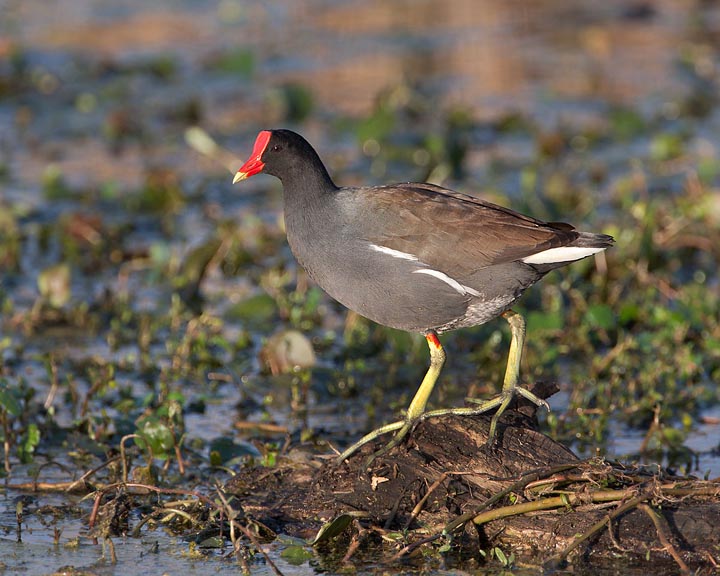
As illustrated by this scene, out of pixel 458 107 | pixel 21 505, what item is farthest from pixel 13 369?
pixel 458 107

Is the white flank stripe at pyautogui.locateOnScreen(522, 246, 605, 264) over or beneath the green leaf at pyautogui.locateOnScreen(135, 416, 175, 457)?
over

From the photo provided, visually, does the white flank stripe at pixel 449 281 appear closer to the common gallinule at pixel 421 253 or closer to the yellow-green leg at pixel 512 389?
the common gallinule at pixel 421 253

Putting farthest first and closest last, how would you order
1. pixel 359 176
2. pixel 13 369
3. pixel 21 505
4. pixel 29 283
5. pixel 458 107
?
1. pixel 458 107
2. pixel 359 176
3. pixel 29 283
4. pixel 13 369
5. pixel 21 505

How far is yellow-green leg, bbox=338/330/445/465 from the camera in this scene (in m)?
4.37

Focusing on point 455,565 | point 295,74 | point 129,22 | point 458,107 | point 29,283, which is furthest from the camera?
point 129,22

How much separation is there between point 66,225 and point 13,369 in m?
1.69

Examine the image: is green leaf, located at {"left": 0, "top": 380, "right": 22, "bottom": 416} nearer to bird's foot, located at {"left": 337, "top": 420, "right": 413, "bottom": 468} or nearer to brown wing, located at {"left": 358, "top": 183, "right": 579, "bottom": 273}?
bird's foot, located at {"left": 337, "top": 420, "right": 413, "bottom": 468}

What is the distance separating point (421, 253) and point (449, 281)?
0.14 metres

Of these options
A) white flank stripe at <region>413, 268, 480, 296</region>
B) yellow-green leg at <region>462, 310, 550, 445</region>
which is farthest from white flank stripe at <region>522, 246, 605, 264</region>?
yellow-green leg at <region>462, 310, 550, 445</region>

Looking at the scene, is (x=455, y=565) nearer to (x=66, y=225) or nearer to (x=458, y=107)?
(x=66, y=225)

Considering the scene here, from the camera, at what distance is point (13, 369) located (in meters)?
5.92

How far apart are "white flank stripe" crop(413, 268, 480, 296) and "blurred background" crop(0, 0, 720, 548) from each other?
971mm

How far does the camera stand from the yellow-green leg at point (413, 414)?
4.37 meters

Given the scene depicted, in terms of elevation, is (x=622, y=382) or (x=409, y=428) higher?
(x=409, y=428)
